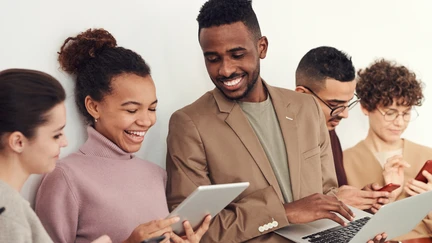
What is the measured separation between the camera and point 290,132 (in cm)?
248

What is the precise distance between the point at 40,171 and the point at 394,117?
74.1 inches

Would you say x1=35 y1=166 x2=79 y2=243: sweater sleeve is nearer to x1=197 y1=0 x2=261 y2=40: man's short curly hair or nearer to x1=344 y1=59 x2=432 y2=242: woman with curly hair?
x1=197 y1=0 x2=261 y2=40: man's short curly hair

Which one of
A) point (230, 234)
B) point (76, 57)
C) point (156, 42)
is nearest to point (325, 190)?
point (230, 234)

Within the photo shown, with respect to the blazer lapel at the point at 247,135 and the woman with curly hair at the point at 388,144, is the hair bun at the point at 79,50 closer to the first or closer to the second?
the blazer lapel at the point at 247,135

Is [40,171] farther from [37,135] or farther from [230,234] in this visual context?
[230,234]

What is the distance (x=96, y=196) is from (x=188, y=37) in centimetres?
96

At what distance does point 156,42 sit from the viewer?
262 cm

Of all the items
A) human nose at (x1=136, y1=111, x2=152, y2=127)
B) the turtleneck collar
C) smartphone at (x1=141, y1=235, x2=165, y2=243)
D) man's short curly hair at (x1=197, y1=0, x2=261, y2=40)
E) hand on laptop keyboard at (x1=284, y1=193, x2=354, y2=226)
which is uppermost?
man's short curly hair at (x1=197, y1=0, x2=261, y2=40)

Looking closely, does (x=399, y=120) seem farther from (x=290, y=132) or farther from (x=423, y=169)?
(x=290, y=132)

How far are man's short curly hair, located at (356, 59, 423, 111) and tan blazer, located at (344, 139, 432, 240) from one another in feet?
0.68

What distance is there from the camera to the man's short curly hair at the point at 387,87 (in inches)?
123

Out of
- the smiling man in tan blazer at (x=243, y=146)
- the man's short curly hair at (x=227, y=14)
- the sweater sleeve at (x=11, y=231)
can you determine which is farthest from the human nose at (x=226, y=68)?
the sweater sleeve at (x=11, y=231)

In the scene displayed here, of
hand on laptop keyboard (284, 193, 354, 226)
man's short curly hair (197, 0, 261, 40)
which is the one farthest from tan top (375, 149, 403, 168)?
man's short curly hair (197, 0, 261, 40)

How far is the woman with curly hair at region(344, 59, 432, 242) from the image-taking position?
10.0ft
